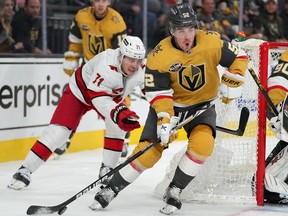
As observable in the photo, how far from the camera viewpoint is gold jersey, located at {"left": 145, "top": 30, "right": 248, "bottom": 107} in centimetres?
404

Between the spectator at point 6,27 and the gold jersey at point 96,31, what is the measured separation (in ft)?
1.40

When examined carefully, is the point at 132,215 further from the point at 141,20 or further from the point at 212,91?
A: the point at 141,20

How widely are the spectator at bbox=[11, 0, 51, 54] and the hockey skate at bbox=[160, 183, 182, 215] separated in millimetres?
2436

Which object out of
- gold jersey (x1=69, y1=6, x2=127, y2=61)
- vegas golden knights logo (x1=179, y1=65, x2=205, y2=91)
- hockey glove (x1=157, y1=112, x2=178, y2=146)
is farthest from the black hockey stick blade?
gold jersey (x1=69, y1=6, x2=127, y2=61)

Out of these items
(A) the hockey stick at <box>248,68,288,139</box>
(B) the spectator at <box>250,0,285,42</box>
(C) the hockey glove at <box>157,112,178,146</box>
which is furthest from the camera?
(B) the spectator at <box>250,0,285,42</box>

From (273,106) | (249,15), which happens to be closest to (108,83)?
(273,106)

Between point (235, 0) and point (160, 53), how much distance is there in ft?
14.9

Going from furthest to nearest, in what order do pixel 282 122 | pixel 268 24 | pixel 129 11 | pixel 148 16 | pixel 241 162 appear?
pixel 268 24
pixel 148 16
pixel 129 11
pixel 241 162
pixel 282 122

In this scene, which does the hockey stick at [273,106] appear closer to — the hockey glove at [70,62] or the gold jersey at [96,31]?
the gold jersey at [96,31]

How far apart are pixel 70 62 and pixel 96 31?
0.95 feet

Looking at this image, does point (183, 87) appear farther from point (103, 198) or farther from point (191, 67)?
point (103, 198)

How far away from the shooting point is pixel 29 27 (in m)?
6.27

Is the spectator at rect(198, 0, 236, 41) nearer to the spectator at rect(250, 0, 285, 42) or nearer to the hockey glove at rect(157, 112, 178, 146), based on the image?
the spectator at rect(250, 0, 285, 42)

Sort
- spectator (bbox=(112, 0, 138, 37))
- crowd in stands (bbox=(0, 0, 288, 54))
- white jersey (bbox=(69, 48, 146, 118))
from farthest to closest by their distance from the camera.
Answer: spectator (bbox=(112, 0, 138, 37)) < crowd in stands (bbox=(0, 0, 288, 54)) < white jersey (bbox=(69, 48, 146, 118))
